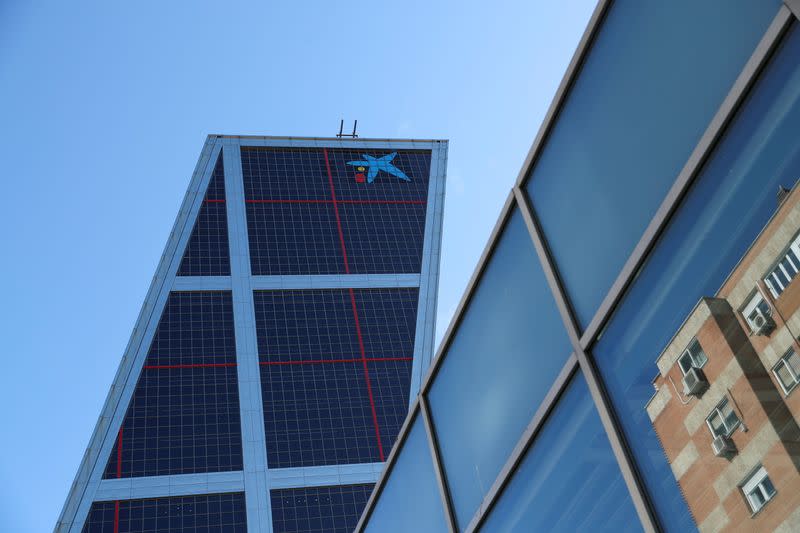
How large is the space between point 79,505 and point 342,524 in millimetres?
13115

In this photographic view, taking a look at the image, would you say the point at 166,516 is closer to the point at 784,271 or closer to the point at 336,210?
the point at 336,210

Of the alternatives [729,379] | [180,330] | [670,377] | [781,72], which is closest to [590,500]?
[670,377]

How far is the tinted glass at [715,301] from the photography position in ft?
19.7

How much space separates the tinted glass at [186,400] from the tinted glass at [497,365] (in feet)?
153

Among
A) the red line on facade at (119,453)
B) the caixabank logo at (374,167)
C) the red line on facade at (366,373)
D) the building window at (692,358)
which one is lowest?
the building window at (692,358)

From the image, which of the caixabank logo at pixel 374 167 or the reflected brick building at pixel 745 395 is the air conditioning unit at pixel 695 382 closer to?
the reflected brick building at pixel 745 395

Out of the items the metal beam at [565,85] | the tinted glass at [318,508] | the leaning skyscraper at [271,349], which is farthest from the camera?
the leaning skyscraper at [271,349]

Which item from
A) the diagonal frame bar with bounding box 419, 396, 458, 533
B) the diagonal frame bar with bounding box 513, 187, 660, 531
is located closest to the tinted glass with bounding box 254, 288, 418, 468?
the diagonal frame bar with bounding box 419, 396, 458, 533

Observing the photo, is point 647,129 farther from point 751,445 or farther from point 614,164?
point 751,445

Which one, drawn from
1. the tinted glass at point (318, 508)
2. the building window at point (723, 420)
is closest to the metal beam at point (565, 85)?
the building window at point (723, 420)

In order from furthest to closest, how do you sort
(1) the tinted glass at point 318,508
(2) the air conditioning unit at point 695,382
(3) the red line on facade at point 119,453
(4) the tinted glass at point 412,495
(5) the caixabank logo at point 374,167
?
(5) the caixabank logo at point 374,167 < (3) the red line on facade at point 119,453 < (1) the tinted glass at point 318,508 < (4) the tinted glass at point 412,495 < (2) the air conditioning unit at point 695,382

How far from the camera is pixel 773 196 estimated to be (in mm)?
6082

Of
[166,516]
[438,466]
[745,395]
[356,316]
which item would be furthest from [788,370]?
[356,316]

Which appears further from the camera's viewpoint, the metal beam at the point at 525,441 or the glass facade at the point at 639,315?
the metal beam at the point at 525,441
